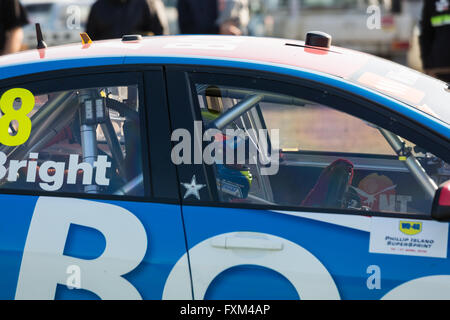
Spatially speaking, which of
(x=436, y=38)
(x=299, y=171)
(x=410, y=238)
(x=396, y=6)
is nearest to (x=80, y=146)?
(x=299, y=171)

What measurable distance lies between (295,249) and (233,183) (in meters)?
0.41

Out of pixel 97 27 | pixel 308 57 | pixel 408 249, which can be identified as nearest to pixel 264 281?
pixel 408 249

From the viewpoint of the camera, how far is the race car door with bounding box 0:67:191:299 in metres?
2.40

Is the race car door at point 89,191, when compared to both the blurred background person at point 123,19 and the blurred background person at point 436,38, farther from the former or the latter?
the blurred background person at point 436,38

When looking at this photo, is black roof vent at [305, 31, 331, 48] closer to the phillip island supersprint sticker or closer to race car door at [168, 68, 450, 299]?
race car door at [168, 68, 450, 299]

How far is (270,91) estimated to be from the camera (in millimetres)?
2516

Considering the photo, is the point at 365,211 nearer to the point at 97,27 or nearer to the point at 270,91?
the point at 270,91

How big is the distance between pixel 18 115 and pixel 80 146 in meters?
0.26

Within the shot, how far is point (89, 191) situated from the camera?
254 cm

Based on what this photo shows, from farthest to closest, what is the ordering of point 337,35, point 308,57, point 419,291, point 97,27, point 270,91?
point 337,35, point 97,27, point 308,57, point 270,91, point 419,291

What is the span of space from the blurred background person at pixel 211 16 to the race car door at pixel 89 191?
4.11 meters

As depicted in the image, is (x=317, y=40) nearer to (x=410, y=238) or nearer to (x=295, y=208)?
(x=295, y=208)

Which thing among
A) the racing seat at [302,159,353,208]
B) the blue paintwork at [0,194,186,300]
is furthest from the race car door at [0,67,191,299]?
the racing seat at [302,159,353,208]

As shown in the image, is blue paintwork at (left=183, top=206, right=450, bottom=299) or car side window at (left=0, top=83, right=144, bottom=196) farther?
car side window at (left=0, top=83, right=144, bottom=196)
